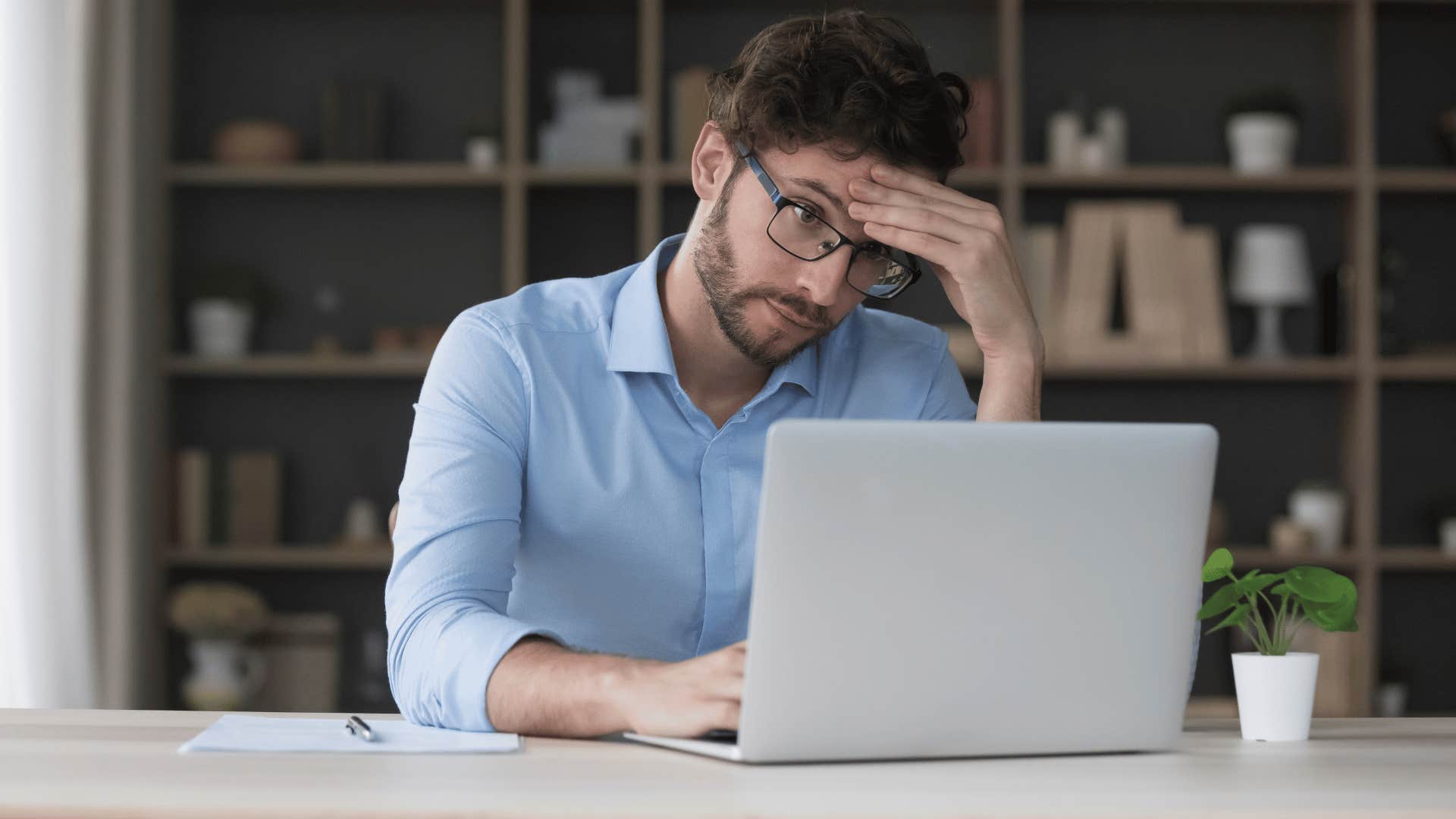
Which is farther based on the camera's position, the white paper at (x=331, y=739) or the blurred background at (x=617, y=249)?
the blurred background at (x=617, y=249)

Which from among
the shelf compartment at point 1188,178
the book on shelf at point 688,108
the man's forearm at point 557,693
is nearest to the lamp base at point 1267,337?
the shelf compartment at point 1188,178

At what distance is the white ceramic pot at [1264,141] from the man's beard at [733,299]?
7.78ft

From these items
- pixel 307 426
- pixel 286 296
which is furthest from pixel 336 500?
pixel 286 296

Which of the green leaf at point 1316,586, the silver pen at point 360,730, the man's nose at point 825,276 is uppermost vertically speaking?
the man's nose at point 825,276

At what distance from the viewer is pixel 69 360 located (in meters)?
3.08

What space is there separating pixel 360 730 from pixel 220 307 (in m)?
2.71

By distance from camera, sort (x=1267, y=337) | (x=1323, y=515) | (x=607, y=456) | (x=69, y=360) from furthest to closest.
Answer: (x=1267, y=337) < (x=1323, y=515) < (x=69, y=360) < (x=607, y=456)

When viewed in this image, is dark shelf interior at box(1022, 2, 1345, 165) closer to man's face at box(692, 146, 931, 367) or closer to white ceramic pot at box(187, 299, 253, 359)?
white ceramic pot at box(187, 299, 253, 359)

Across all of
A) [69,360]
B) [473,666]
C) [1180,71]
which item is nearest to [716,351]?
[473,666]

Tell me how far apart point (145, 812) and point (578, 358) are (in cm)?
83

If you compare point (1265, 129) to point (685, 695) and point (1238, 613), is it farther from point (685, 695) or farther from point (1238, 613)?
point (685, 695)

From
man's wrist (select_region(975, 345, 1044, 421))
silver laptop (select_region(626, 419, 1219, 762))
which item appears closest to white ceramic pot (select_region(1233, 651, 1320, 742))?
silver laptop (select_region(626, 419, 1219, 762))

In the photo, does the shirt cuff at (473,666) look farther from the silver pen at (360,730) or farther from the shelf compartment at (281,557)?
the shelf compartment at (281,557)

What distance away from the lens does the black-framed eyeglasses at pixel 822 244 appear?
1.53m
